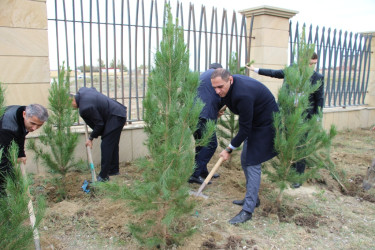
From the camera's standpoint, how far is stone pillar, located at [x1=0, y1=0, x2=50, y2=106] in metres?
4.09

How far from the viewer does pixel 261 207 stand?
150 inches

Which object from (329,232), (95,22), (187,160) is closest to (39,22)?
(95,22)

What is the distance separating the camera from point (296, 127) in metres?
3.35

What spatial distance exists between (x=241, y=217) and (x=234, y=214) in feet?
0.68

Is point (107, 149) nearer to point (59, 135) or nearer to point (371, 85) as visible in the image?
point (59, 135)

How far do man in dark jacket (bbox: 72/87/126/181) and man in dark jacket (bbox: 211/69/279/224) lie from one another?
1.78 meters

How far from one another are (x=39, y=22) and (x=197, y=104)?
3024 millimetres

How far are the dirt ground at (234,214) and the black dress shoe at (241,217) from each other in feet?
0.20

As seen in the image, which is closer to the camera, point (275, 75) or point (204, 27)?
point (275, 75)

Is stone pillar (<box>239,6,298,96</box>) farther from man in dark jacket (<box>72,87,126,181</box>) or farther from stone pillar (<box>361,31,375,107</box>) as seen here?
stone pillar (<box>361,31,375,107</box>)

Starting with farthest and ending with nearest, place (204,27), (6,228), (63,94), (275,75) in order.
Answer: (204,27) < (275,75) < (63,94) < (6,228)

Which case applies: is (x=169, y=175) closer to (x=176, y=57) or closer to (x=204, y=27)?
(x=176, y=57)

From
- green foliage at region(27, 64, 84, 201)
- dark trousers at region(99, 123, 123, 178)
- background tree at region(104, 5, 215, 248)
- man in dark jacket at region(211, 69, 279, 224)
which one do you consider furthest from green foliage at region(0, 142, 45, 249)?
dark trousers at region(99, 123, 123, 178)

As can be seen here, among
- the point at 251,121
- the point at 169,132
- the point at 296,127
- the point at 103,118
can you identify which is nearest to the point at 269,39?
the point at 296,127
